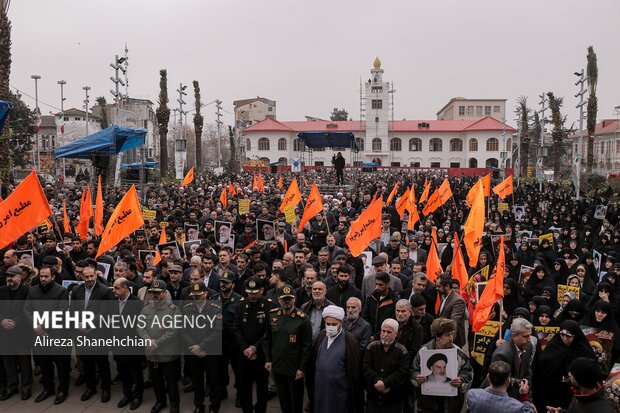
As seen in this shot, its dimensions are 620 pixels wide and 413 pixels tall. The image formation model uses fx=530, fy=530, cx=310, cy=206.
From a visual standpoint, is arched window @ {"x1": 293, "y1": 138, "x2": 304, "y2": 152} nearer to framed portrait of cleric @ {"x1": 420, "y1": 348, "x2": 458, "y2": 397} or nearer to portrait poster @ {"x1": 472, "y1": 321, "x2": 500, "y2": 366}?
portrait poster @ {"x1": 472, "y1": 321, "x2": 500, "y2": 366}

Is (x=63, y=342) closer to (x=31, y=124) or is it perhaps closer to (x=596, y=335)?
(x=596, y=335)

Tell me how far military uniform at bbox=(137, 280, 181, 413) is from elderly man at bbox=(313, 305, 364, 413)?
71.1 inches

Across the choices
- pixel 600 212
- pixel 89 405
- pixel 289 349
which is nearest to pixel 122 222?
pixel 89 405

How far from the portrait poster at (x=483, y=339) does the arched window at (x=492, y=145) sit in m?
70.2

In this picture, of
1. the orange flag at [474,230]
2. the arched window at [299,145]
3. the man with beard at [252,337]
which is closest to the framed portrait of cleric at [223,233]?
the orange flag at [474,230]

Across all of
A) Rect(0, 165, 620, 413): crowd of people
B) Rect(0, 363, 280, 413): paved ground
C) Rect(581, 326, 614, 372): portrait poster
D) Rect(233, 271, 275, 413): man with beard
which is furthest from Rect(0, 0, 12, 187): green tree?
Rect(581, 326, 614, 372): portrait poster

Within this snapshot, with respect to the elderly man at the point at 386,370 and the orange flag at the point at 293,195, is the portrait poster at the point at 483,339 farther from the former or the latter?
the orange flag at the point at 293,195

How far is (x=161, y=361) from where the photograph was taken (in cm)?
596

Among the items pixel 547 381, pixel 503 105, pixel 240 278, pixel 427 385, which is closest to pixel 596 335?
pixel 547 381

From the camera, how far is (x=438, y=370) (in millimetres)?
4824

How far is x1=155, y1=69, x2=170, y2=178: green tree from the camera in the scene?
3548 centimetres

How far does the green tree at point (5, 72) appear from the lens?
45.3ft

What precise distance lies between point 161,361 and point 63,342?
1.42 m

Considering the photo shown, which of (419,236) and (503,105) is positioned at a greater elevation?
(503,105)
